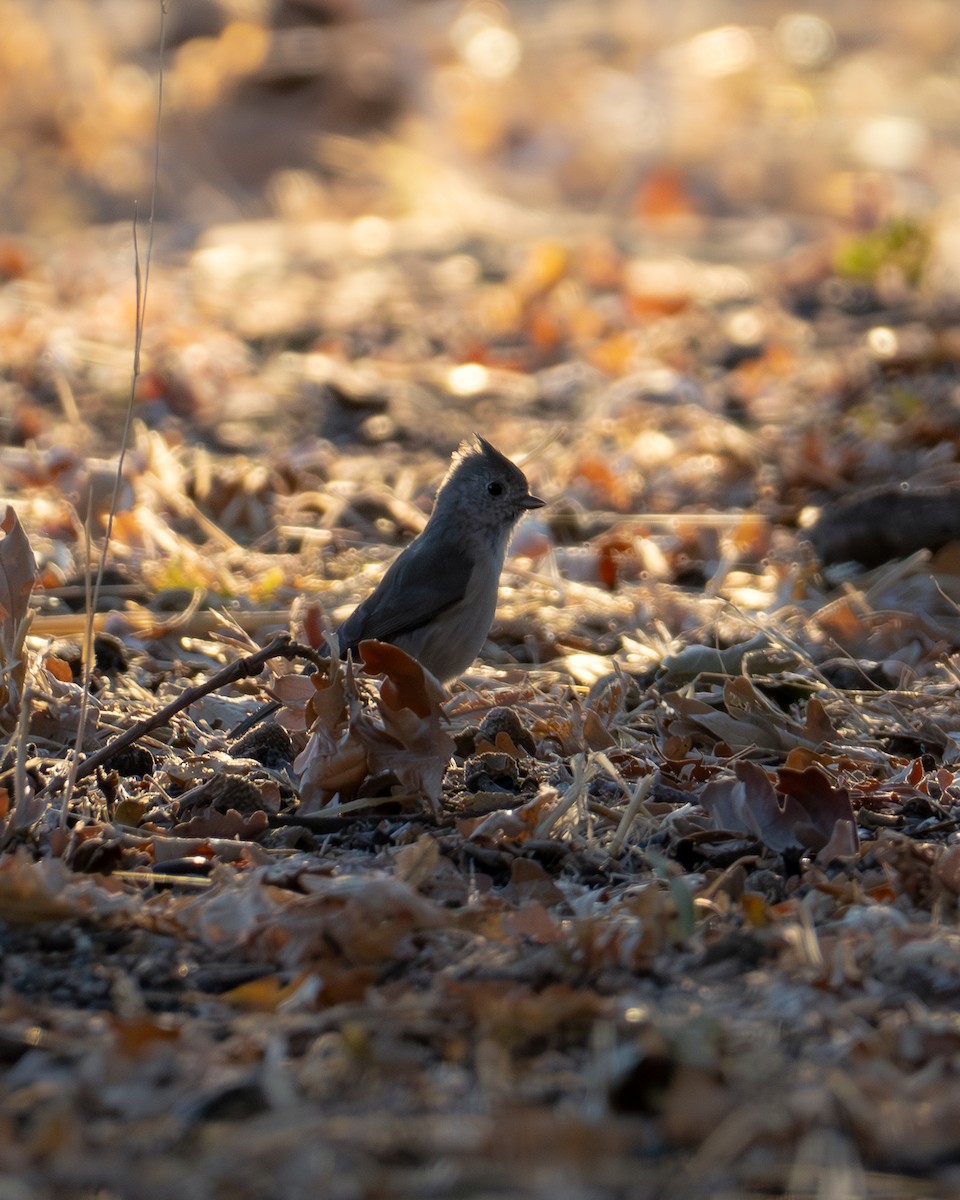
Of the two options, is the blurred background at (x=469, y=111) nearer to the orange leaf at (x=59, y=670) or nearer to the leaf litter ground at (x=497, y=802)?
the leaf litter ground at (x=497, y=802)

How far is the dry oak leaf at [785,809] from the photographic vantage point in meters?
2.90

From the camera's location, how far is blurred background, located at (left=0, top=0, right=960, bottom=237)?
473 inches

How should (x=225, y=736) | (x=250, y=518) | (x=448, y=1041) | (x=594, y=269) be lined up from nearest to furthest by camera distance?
1. (x=448, y=1041)
2. (x=225, y=736)
3. (x=250, y=518)
4. (x=594, y=269)

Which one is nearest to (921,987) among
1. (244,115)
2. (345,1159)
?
(345,1159)

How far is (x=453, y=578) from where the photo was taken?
4445mm

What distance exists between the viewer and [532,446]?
676 cm

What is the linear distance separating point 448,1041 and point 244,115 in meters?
12.9

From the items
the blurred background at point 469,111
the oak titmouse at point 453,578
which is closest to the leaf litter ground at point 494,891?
the oak titmouse at point 453,578

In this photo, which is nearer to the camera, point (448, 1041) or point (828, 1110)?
point (828, 1110)

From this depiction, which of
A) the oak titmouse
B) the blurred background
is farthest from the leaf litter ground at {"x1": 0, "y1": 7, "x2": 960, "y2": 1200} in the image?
the blurred background

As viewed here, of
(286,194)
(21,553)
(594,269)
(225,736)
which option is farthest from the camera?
(286,194)

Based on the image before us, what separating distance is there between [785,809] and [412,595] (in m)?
1.66

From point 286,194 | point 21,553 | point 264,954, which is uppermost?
point 21,553

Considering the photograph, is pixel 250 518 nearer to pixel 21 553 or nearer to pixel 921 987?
pixel 21 553
